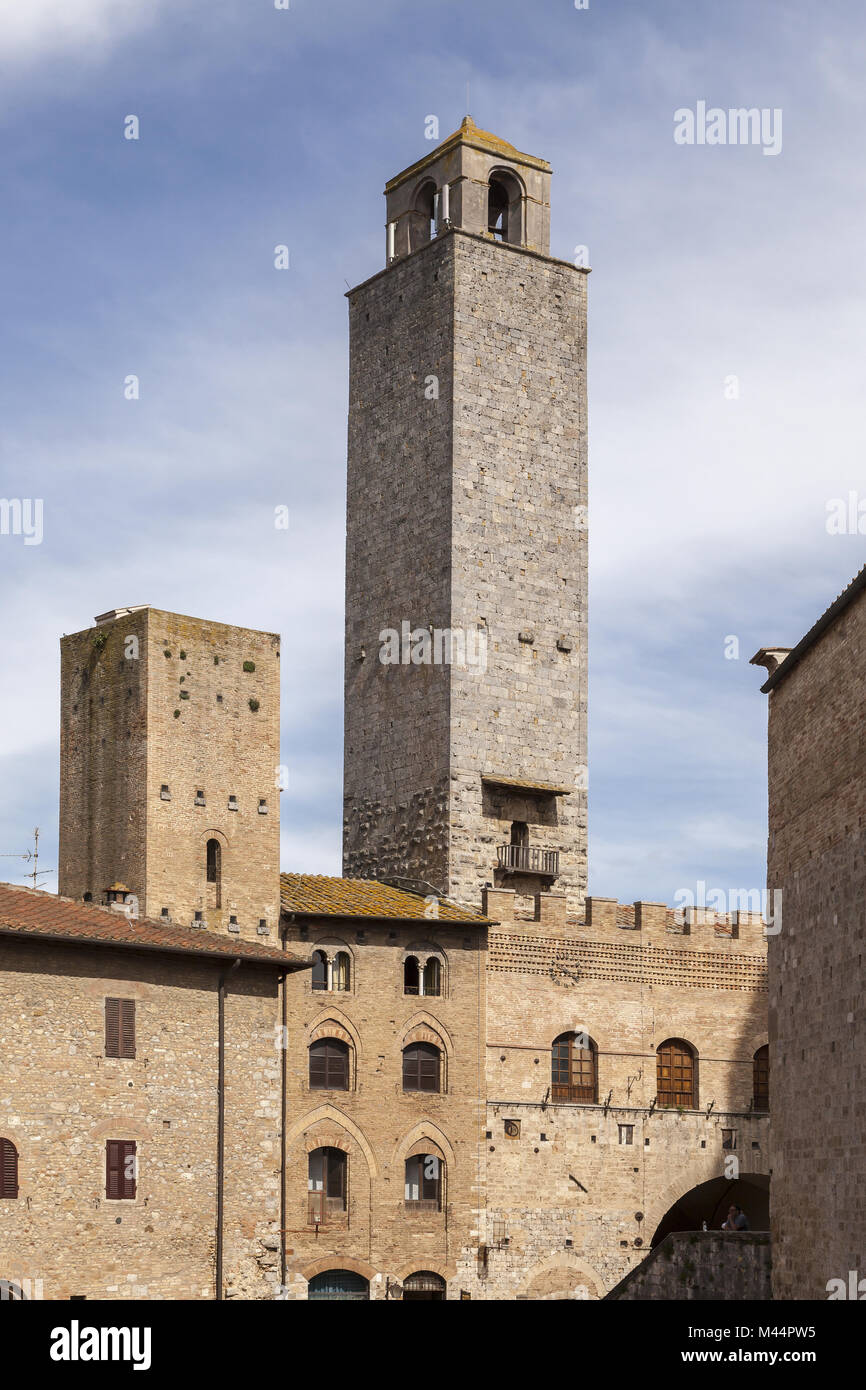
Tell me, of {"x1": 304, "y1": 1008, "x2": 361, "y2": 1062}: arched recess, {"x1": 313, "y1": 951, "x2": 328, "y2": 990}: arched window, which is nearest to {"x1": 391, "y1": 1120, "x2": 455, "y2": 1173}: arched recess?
{"x1": 304, "y1": 1008, "x2": 361, "y2": 1062}: arched recess

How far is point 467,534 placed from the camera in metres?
45.8

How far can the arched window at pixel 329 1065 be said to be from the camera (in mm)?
39188

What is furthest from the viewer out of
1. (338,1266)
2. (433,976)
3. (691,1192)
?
(691,1192)

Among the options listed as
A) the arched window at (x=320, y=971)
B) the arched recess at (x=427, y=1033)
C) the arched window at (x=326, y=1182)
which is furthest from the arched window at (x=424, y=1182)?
the arched window at (x=320, y=971)

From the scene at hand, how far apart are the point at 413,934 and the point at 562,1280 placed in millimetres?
7230

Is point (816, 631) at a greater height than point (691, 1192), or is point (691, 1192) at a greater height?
point (816, 631)

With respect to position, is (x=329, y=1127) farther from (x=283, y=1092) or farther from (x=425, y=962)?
(x=425, y=962)

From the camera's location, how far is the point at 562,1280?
134 ft

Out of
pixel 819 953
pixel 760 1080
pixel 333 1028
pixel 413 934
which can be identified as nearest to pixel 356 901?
pixel 413 934

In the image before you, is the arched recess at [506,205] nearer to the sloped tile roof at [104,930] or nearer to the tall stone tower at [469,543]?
the tall stone tower at [469,543]

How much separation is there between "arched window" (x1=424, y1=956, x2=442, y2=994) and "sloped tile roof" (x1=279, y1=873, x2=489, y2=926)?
3.13 feet

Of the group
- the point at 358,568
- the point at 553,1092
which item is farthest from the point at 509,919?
the point at 358,568

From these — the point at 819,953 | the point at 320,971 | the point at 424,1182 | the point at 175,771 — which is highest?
the point at 175,771

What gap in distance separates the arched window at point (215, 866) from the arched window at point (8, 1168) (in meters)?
6.90
